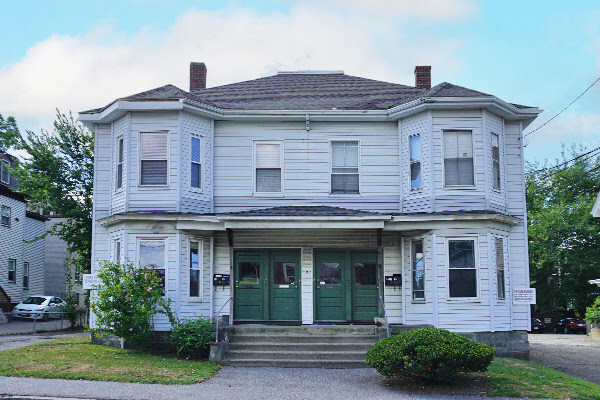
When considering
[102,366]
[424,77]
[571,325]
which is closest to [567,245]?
[571,325]

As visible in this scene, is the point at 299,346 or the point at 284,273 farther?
the point at 284,273

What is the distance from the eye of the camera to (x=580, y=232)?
40125 mm

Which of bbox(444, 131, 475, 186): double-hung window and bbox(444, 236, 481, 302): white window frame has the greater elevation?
bbox(444, 131, 475, 186): double-hung window

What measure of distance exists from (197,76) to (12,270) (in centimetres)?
1927

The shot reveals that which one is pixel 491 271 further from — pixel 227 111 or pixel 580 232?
pixel 580 232

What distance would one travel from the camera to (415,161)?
17219 mm

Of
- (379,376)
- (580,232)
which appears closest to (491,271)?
(379,376)

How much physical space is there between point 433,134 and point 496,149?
1950mm

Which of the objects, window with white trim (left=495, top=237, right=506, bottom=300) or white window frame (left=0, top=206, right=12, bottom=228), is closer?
window with white trim (left=495, top=237, right=506, bottom=300)

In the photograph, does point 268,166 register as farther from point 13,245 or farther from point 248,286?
point 13,245

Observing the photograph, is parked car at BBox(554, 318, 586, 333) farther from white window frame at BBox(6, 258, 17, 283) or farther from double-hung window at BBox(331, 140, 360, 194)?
white window frame at BBox(6, 258, 17, 283)

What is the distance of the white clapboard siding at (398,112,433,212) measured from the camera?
16.7m

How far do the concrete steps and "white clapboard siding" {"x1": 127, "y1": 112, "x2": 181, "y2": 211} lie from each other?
12.6 ft

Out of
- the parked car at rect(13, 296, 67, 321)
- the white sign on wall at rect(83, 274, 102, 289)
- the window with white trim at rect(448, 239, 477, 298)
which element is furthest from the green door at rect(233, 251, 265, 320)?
the parked car at rect(13, 296, 67, 321)
